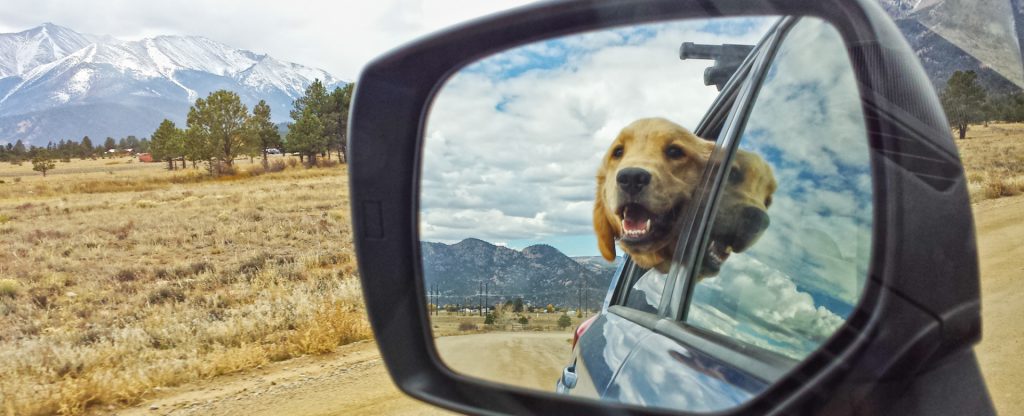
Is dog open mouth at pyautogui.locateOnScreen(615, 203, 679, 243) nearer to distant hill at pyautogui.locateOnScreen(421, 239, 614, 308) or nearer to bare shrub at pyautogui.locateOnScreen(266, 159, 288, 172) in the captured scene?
distant hill at pyautogui.locateOnScreen(421, 239, 614, 308)

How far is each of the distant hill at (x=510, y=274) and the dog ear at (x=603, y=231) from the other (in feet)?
0.18

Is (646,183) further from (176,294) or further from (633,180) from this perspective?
(176,294)

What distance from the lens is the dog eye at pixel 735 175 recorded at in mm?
1478

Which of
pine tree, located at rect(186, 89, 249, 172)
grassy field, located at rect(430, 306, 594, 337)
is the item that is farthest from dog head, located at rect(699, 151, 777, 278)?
pine tree, located at rect(186, 89, 249, 172)

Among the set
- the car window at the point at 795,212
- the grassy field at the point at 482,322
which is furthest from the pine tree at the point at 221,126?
the car window at the point at 795,212

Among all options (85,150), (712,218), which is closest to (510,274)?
(712,218)

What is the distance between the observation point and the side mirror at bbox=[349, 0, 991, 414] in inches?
35.7

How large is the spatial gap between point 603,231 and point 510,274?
0.90 ft

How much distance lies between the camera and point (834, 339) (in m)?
1.02

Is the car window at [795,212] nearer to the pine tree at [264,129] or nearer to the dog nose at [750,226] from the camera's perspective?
the dog nose at [750,226]

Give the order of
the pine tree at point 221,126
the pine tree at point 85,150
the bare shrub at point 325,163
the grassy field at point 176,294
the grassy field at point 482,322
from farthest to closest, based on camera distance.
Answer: the pine tree at point 85,150, the bare shrub at point 325,163, the pine tree at point 221,126, the grassy field at point 176,294, the grassy field at point 482,322

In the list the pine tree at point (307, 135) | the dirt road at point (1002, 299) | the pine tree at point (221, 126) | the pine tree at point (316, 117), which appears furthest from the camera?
the pine tree at point (316, 117)

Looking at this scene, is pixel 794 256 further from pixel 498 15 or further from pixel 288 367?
pixel 288 367

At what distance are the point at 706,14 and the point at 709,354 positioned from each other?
66 cm
